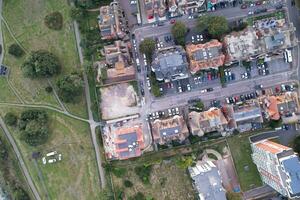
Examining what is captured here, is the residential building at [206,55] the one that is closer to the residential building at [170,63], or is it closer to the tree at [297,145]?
the residential building at [170,63]

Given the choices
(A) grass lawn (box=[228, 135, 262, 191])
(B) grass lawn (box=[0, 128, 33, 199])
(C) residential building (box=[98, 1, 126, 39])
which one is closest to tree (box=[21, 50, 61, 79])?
(C) residential building (box=[98, 1, 126, 39])

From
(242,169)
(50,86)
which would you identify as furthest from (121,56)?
(242,169)

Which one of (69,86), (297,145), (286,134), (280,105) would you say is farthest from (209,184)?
(69,86)

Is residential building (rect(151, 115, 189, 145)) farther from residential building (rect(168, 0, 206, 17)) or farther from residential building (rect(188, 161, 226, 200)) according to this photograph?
residential building (rect(168, 0, 206, 17))

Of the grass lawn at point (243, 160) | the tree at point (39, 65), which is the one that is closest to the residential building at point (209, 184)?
the grass lawn at point (243, 160)

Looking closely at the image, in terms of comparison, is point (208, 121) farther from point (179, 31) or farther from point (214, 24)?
point (214, 24)
